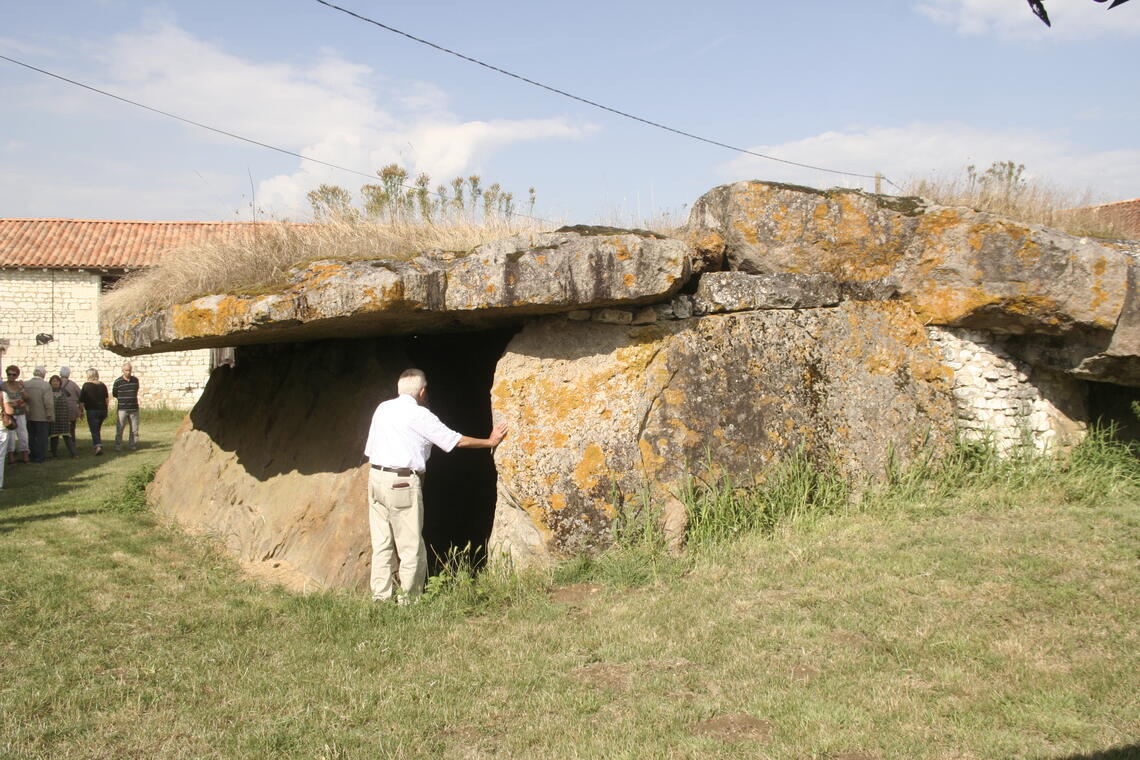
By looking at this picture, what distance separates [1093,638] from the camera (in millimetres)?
4000

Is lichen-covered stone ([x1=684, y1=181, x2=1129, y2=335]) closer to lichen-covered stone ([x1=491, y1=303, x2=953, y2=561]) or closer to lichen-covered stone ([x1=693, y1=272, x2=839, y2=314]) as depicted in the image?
lichen-covered stone ([x1=693, y1=272, x2=839, y2=314])

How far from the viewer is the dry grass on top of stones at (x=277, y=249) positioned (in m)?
6.43

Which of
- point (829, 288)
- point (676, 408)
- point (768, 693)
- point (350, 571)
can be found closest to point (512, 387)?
point (676, 408)

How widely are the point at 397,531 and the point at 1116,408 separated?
588cm

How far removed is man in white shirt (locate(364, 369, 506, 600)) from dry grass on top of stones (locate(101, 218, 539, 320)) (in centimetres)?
122

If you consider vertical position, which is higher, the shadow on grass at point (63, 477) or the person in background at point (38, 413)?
the person in background at point (38, 413)

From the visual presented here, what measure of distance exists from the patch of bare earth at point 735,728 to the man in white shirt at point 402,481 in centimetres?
248

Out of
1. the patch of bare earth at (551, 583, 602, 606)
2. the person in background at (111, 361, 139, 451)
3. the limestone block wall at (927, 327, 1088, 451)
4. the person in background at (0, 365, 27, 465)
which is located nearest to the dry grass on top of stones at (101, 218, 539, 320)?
the patch of bare earth at (551, 583, 602, 606)

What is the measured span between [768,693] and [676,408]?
2440mm

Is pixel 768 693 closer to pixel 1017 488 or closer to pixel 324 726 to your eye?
pixel 324 726

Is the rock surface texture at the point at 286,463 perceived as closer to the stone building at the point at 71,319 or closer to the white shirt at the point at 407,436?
the white shirt at the point at 407,436

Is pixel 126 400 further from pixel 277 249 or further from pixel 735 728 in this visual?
pixel 735 728

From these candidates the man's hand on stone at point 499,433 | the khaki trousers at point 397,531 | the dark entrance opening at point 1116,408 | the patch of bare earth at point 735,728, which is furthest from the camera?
the dark entrance opening at point 1116,408

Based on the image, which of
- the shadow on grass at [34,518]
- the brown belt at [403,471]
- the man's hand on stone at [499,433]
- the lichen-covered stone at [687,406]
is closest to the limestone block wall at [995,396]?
the lichen-covered stone at [687,406]
